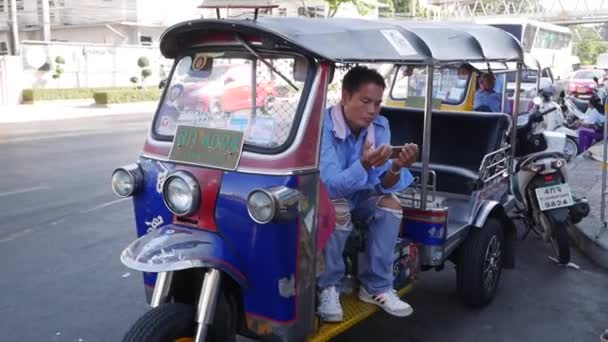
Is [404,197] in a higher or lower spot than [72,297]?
higher

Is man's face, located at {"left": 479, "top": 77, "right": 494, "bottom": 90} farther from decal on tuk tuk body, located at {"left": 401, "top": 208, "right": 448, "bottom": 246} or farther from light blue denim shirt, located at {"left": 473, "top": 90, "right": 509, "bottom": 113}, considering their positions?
decal on tuk tuk body, located at {"left": 401, "top": 208, "right": 448, "bottom": 246}

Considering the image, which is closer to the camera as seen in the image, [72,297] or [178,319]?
[178,319]

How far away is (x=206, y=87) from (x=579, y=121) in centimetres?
1098

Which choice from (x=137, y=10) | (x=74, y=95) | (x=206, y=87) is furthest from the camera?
(x=137, y=10)

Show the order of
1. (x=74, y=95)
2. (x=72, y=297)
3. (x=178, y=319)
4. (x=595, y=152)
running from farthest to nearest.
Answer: (x=74, y=95) < (x=595, y=152) < (x=72, y=297) < (x=178, y=319)

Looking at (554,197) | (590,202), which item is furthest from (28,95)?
(554,197)

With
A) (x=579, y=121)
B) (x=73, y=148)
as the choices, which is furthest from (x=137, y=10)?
(x=579, y=121)

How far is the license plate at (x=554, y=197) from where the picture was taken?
215 inches

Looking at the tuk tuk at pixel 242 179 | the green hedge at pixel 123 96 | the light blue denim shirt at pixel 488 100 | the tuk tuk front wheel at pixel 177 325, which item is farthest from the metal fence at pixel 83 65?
the tuk tuk front wheel at pixel 177 325

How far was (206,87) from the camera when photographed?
330cm

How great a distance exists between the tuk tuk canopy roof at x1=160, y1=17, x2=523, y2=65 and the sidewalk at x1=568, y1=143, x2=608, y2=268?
7.92ft

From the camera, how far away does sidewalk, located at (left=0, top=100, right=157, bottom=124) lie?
17.6m

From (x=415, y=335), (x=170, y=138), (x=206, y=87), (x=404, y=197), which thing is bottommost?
(x=415, y=335)

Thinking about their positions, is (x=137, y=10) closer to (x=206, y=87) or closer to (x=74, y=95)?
(x=74, y=95)
